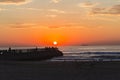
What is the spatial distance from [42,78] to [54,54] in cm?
5732

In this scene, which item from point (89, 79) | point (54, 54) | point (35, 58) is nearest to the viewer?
point (89, 79)

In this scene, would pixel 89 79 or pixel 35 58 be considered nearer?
pixel 89 79

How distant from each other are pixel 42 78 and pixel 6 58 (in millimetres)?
36818

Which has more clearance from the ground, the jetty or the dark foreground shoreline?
the dark foreground shoreline

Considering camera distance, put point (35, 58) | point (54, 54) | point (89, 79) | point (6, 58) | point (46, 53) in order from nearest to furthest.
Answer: point (89, 79)
point (6, 58)
point (35, 58)
point (46, 53)
point (54, 54)

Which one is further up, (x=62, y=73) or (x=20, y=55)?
(x=62, y=73)

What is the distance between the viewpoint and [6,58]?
60438mm

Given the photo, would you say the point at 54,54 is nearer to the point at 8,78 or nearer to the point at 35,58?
the point at 35,58

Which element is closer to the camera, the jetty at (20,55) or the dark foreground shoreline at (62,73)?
the dark foreground shoreline at (62,73)

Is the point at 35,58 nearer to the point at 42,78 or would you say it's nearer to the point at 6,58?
the point at 6,58

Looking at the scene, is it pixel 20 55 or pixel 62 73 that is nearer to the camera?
pixel 62 73

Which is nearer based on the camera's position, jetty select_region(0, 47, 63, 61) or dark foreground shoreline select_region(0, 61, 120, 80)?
dark foreground shoreline select_region(0, 61, 120, 80)

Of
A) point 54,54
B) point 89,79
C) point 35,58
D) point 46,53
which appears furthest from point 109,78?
point 54,54

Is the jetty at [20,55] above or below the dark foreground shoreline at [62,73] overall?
below
